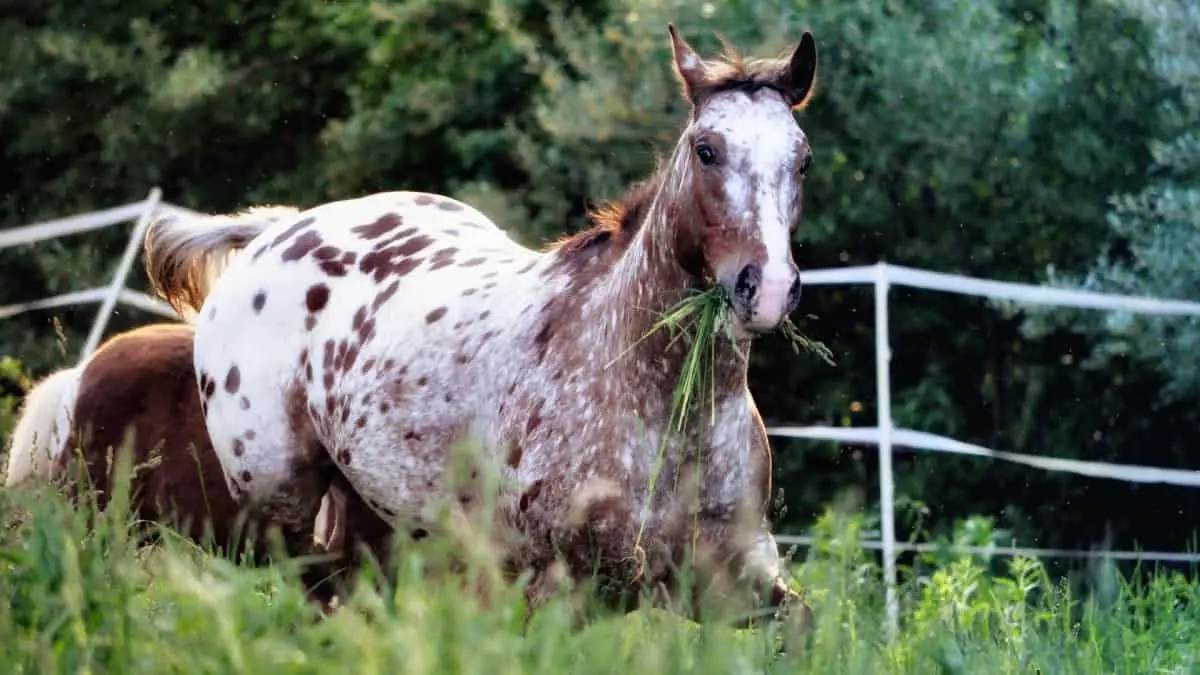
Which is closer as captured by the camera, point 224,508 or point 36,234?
point 224,508

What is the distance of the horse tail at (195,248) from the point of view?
6.69m

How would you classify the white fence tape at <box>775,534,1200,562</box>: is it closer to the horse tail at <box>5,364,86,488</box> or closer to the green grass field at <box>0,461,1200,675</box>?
the green grass field at <box>0,461,1200,675</box>

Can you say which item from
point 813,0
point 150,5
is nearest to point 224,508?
point 813,0

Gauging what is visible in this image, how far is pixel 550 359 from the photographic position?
4938 millimetres

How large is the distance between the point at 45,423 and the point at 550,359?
2.65m

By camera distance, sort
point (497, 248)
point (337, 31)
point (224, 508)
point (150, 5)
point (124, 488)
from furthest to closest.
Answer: point (150, 5) → point (337, 31) → point (224, 508) → point (497, 248) → point (124, 488)

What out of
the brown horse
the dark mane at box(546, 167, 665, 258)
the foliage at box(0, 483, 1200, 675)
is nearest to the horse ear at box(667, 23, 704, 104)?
the dark mane at box(546, 167, 665, 258)

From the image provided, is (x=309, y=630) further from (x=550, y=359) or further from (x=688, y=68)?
(x=688, y=68)

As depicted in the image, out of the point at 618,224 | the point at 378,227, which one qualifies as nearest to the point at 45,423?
→ the point at 378,227

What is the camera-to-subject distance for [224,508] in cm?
651

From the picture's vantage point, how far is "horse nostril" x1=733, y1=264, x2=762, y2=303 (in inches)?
167

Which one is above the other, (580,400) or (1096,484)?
(580,400)

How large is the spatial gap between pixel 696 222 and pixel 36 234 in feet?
18.1

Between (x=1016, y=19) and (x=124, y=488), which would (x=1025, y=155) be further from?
(x=124, y=488)
